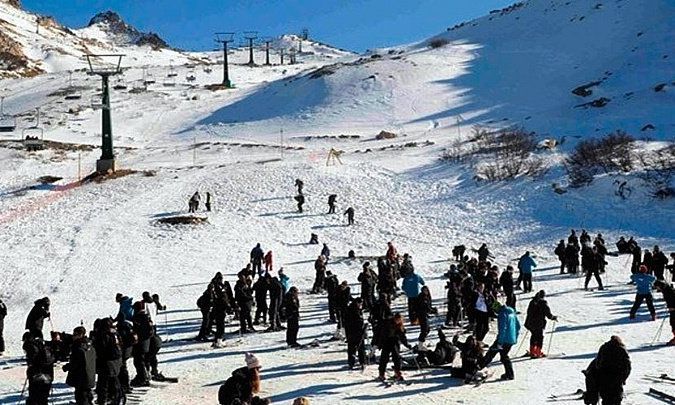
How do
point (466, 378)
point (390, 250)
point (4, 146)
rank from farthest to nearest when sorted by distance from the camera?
1. point (4, 146)
2. point (390, 250)
3. point (466, 378)

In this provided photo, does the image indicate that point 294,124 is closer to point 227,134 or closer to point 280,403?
point 227,134

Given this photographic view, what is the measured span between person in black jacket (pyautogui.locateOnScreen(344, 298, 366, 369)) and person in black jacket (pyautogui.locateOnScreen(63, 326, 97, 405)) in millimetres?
4794

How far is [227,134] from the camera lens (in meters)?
69.4

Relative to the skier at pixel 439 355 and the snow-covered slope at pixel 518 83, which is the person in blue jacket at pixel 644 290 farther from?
the snow-covered slope at pixel 518 83

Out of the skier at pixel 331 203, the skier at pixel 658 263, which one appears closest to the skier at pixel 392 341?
the skier at pixel 658 263

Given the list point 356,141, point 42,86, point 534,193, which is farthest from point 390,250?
point 42,86

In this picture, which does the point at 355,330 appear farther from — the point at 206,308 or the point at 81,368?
the point at 81,368

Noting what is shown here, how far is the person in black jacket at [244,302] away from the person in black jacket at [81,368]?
6408mm

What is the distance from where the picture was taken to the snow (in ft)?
51.9

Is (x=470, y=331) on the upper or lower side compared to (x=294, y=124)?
lower

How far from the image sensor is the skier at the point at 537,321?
1523 cm

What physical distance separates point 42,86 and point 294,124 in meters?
43.6

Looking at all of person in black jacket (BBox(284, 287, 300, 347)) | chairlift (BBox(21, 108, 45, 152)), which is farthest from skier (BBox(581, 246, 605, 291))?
chairlift (BBox(21, 108, 45, 152))

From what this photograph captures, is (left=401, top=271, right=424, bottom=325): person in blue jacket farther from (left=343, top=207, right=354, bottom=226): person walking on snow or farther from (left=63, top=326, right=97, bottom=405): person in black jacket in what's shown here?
(left=343, top=207, right=354, bottom=226): person walking on snow
